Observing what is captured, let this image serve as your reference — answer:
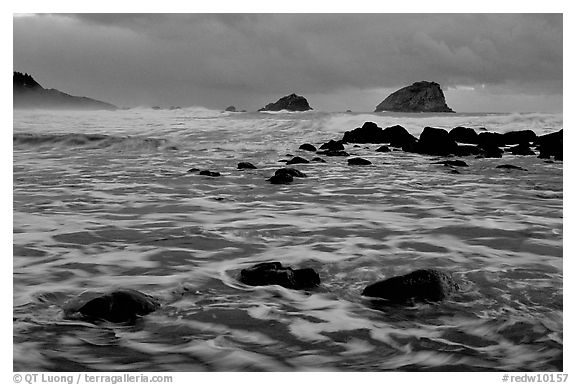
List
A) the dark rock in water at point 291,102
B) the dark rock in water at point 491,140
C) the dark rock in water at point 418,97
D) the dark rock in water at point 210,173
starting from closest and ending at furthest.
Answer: the dark rock in water at point 210,173, the dark rock in water at point 291,102, the dark rock in water at point 418,97, the dark rock in water at point 491,140

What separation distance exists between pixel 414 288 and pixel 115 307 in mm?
1573

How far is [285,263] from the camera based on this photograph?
148 inches

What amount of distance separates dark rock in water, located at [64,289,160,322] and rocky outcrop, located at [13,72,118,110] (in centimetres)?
295

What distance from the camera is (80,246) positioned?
4109 mm

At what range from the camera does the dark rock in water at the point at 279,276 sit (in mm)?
3246

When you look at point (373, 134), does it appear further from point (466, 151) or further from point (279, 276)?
point (279, 276)

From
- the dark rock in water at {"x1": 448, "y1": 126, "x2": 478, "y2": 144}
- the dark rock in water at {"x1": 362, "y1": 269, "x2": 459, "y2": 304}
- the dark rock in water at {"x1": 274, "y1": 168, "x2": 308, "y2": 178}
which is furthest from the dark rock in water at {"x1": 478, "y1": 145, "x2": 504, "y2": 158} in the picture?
the dark rock in water at {"x1": 362, "y1": 269, "x2": 459, "y2": 304}

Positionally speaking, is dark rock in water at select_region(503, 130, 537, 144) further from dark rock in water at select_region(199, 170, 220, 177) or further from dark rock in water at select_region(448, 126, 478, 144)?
dark rock in water at select_region(199, 170, 220, 177)

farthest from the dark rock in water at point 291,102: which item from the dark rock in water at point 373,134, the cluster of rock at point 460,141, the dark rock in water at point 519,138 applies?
the dark rock in water at point 519,138

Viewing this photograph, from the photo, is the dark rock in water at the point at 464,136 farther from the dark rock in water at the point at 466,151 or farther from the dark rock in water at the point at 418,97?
the dark rock in water at the point at 466,151

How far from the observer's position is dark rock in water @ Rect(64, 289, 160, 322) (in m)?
2.74

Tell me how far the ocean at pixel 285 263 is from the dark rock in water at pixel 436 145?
4090mm
